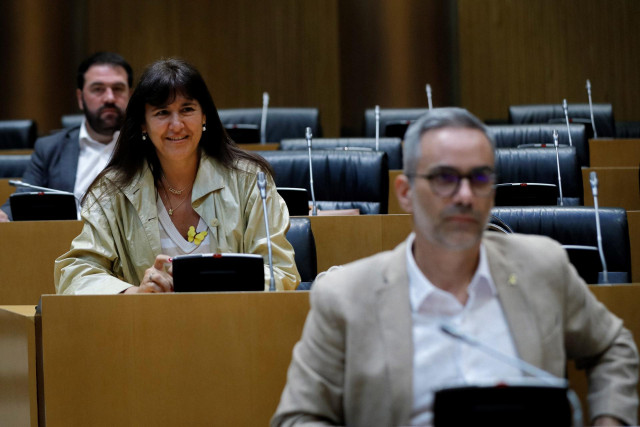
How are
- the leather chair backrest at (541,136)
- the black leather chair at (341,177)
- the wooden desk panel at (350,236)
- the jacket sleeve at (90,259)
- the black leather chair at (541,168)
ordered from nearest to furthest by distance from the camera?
the jacket sleeve at (90,259) < the wooden desk panel at (350,236) < the black leather chair at (341,177) < the black leather chair at (541,168) < the leather chair backrest at (541,136)

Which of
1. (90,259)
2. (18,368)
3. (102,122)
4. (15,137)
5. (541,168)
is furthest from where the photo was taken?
(15,137)

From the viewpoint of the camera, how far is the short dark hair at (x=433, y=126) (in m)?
1.76

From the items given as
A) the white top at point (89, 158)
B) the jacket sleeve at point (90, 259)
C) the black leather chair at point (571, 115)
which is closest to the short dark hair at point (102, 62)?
the white top at point (89, 158)

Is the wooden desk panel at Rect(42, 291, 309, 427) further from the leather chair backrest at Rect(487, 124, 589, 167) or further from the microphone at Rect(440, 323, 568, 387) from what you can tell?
the leather chair backrest at Rect(487, 124, 589, 167)

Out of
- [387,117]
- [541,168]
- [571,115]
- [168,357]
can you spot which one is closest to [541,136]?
[541,168]

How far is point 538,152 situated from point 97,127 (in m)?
2.26

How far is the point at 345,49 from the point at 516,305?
21.9 feet

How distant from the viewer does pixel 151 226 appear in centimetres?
311

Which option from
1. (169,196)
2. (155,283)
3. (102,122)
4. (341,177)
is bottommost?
(155,283)

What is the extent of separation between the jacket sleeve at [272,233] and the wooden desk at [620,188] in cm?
241

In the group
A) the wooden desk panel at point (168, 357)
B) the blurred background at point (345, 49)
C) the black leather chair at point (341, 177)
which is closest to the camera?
the wooden desk panel at point (168, 357)

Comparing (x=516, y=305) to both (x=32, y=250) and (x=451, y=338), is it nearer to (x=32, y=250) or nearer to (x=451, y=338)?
(x=451, y=338)

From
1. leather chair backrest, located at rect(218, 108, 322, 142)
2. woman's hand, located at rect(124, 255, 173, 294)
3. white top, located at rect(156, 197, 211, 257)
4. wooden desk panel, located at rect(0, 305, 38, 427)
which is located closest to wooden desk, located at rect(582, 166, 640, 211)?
leather chair backrest, located at rect(218, 108, 322, 142)

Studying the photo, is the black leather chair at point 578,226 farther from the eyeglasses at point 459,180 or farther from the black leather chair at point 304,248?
the eyeglasses at point 459,180
